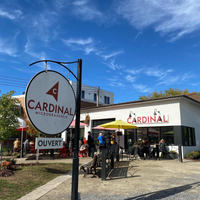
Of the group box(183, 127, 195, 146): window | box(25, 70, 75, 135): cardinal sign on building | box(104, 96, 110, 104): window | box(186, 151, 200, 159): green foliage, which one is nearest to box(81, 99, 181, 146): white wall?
box(183, 127, 195, 146): window

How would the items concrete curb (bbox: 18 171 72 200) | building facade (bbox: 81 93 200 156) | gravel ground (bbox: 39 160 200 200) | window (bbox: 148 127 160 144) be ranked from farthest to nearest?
window (bbox: 148 127 160 144) → building facade (bbox: 81 93 200 156) → gravel ground (bbox: 39 160 200 200) → concrete curb (bbox: 18 171 72 200)

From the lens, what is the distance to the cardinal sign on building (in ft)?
12.2

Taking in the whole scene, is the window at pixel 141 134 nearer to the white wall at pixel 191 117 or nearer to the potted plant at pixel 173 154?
the potted plant at pixel 173 154

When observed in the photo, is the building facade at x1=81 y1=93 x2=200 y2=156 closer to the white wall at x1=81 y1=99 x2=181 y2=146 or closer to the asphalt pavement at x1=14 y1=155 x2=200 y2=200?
the white wall at x1=81 y1=99 x2=181 y2=146

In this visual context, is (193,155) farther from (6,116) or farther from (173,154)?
(6,116)

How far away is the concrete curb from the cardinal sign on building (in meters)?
2.53

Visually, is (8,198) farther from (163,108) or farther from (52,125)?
(163,108)

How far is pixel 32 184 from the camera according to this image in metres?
6.47

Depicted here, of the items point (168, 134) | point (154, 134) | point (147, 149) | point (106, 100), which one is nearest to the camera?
point (147, 149)

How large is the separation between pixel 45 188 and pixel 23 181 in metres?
0.98

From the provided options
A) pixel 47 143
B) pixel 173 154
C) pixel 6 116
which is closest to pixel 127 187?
pixel 47 143

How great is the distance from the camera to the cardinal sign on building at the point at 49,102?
3.71m

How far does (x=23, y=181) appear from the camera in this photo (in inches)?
261

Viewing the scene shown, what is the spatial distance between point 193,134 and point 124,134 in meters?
5.44
